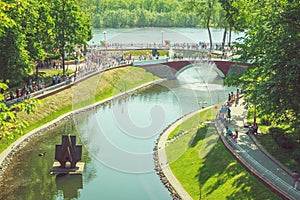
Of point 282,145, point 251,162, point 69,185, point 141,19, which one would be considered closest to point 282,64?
point 251,162

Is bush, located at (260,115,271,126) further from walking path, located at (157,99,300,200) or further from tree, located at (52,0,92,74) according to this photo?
tree, located at (52,0,92,74)

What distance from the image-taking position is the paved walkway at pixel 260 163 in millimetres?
26625

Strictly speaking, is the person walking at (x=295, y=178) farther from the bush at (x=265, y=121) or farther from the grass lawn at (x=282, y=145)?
the bush at (x=265, y=121)

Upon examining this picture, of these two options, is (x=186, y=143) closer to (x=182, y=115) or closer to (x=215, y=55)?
(x=182, y=115)

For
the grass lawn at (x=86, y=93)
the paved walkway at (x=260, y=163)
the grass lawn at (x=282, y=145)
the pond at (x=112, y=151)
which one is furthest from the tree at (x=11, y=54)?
the grass lawn at (x=282, y=145)

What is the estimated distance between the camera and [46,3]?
194 feet

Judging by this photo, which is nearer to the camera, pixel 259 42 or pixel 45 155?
pixel 259 42

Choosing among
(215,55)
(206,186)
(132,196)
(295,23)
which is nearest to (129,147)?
(132,196)

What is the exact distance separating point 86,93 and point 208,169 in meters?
32.3

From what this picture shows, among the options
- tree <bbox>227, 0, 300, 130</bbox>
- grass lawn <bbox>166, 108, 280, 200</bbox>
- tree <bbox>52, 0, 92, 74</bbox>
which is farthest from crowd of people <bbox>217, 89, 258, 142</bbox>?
tree <bbox>52, 0, 92, 74</bbox>

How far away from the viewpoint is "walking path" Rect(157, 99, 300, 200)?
27000 millimetres

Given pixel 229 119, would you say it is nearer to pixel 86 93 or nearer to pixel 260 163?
pixel 260 163

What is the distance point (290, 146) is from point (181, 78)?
159 feet

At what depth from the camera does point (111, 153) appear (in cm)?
4238
